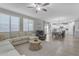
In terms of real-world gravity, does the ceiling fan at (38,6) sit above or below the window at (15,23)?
above

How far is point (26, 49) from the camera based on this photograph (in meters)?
2.87

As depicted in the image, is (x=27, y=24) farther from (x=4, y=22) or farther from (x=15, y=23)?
(x=4, y=22)

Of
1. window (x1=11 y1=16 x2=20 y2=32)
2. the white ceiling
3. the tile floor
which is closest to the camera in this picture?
the white ceiling

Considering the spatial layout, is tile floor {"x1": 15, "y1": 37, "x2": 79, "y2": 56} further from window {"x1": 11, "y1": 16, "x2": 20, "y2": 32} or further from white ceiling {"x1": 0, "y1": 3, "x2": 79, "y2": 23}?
white ceiling {"x1": 0, "y1": 3, "x2": 79, "y2": 23}

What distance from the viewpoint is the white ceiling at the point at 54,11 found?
7.66 ft

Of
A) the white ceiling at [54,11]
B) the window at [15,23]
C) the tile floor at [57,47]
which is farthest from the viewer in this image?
the tile floor at [57,47]

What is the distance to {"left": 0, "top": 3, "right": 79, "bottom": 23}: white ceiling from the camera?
234 centimetres

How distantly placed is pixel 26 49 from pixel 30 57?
1.55 feet

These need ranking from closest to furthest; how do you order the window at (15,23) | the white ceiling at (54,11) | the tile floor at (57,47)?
the white ceiling at (54,11), the window at (15,23), the tile floor at (57,47)

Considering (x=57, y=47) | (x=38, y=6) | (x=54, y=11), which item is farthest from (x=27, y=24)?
(x=57, y=47)

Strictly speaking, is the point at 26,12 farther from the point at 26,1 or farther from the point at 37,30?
the point at 37,30

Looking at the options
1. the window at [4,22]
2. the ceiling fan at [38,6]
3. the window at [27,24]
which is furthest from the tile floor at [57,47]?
the ceiling fan at [38,6]

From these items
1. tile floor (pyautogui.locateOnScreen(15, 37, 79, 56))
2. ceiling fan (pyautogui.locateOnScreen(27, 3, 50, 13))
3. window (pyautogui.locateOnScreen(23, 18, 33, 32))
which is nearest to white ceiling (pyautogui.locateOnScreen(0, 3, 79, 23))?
ceiling fan (pyautogui.locateOnScreen(27, 3, 50, 13))

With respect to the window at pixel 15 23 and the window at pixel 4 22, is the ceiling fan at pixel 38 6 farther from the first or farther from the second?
the window at pixel 4 22
